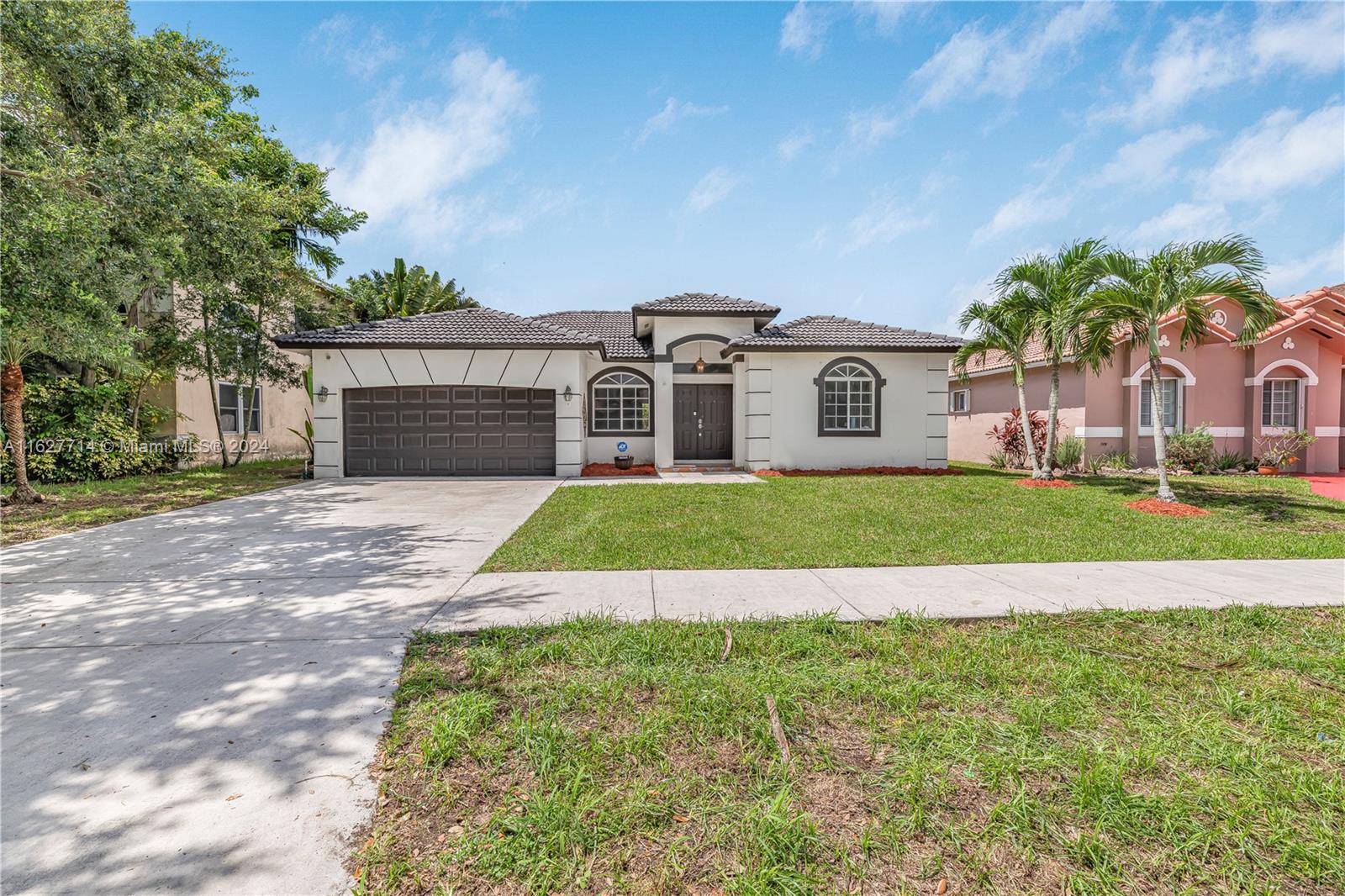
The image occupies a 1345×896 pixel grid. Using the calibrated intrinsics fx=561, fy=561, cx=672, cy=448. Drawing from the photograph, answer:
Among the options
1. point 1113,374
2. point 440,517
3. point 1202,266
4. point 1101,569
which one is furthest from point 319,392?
point 1113,374

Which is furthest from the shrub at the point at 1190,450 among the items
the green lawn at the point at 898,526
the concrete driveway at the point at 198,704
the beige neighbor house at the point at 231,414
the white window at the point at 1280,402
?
the beige neighbor house at the point at 231,414

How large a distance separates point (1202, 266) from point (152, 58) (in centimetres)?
1780

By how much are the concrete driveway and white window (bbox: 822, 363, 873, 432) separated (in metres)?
10.6

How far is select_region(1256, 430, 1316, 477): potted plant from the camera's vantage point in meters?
14.4

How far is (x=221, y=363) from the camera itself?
14.7 m

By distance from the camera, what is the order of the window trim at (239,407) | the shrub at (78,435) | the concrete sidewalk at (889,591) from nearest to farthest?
the concrete sidewalk at (889,591) → the shrub at (78,435) → the window trim at (239,407)

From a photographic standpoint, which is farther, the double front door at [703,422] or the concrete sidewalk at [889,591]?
the double front door at [703,422]

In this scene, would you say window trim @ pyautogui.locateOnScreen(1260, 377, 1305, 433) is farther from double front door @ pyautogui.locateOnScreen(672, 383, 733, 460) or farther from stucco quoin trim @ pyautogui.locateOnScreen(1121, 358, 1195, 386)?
double front door @ pyautogui.locateOnScreen(672, 383, 733, 460)

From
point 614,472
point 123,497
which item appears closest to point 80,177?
point 123,497

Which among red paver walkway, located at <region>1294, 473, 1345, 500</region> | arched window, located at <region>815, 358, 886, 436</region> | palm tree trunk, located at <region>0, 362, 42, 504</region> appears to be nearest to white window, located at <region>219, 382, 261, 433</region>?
palm tree trunk, located at <region>0, 362, 42, 504</region>

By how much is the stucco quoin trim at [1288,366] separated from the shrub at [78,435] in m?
28.4

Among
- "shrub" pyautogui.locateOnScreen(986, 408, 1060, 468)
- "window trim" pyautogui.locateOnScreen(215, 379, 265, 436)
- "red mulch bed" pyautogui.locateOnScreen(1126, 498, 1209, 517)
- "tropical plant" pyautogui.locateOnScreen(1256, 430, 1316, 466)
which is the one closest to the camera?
"red mulch bed" pyautogui.locateOnScreen(1126, 498, 1209, 517)

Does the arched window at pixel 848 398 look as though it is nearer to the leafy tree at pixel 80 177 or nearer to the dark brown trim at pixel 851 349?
→ the dark brown trim at pixel 851 349

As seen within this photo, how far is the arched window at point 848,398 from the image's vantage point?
47.8 feet
